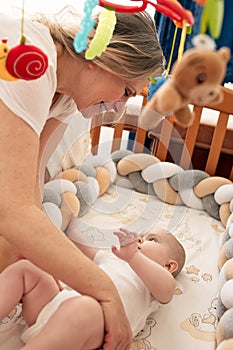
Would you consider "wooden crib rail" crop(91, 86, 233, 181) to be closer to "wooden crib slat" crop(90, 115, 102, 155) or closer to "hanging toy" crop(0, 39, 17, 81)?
"wooden crib slat" crop(90, 115, 102, 155)

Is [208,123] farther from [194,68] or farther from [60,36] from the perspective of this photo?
[194,68]

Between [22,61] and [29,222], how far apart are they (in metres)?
0.34

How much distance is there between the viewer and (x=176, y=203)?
69.6 inches

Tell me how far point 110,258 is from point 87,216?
35cm

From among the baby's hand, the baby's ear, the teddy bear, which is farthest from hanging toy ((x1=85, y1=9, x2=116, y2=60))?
the baby's ear

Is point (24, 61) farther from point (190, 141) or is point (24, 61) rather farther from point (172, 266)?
point (190, 141)

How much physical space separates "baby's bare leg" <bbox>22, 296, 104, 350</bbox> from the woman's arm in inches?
2.4

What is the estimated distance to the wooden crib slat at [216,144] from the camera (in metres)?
1.76

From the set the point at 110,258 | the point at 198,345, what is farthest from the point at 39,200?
the point at 198,345

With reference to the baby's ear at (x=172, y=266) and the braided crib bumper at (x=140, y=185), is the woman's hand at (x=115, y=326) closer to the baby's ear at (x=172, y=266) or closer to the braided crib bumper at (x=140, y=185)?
the baby's ear at (x=172, y=266)

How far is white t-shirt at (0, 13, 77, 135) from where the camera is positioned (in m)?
0.81

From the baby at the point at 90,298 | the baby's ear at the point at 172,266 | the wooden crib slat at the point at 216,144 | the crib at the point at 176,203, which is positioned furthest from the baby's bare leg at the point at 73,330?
the wooden crib slat at the point at 216,144

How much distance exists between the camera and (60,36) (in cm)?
94

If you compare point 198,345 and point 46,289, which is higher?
point 46,289
